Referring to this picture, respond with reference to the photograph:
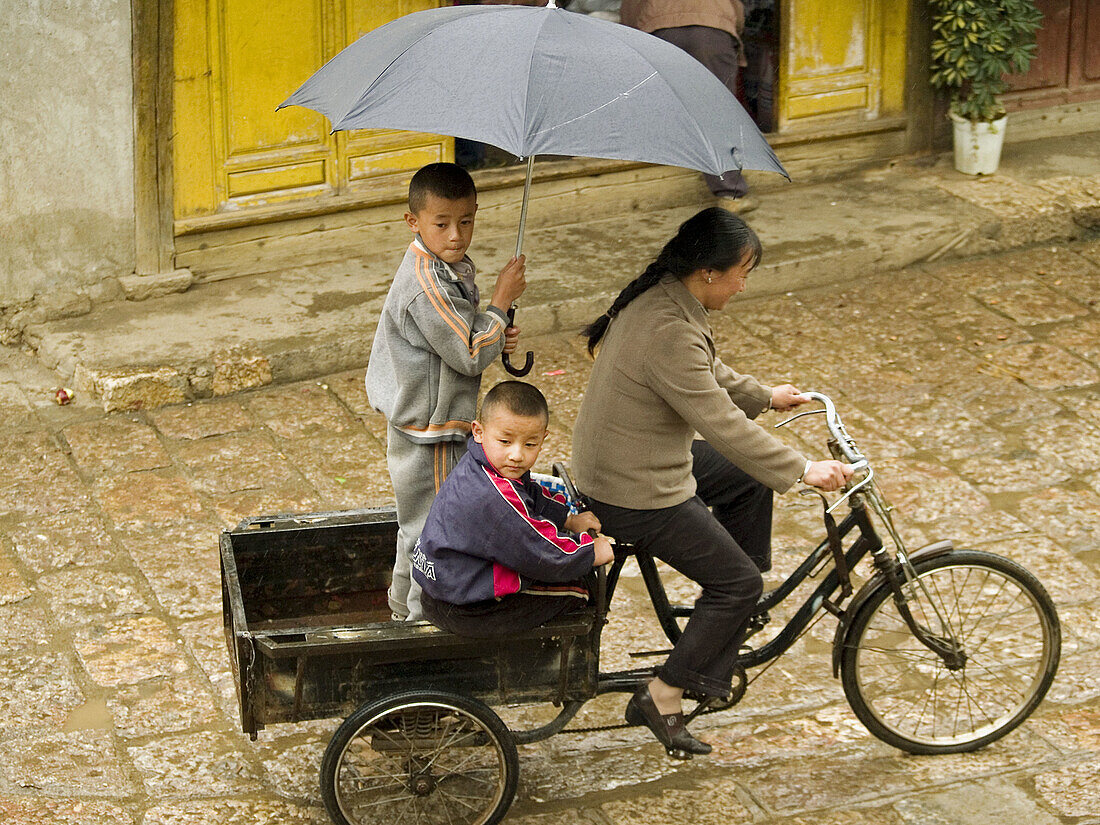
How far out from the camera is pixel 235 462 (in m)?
6.37

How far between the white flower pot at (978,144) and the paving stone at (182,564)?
5.51m

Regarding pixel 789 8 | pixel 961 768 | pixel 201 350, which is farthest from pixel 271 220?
pixel 961 768

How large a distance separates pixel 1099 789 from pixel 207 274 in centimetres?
506

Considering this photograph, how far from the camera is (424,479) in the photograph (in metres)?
4.22

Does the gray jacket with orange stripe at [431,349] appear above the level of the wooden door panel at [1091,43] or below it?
below

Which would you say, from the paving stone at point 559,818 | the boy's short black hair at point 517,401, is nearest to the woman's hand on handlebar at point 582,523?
the boy's short black hair at point 517,401

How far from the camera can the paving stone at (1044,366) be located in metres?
7.09

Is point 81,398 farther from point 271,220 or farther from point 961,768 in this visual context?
point 961,768

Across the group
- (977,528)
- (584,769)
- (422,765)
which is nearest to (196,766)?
(422,765)

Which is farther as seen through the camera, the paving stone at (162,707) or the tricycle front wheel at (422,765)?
the paving stone at (162,707)

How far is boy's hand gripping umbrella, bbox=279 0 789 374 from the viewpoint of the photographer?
Result: 3.67 meters

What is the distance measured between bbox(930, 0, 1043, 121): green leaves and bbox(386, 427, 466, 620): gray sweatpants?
5.92 m

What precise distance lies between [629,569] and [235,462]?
1.79 metres

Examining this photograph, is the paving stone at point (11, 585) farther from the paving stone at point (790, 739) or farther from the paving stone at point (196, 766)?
the paving stone at point (790, 739)
